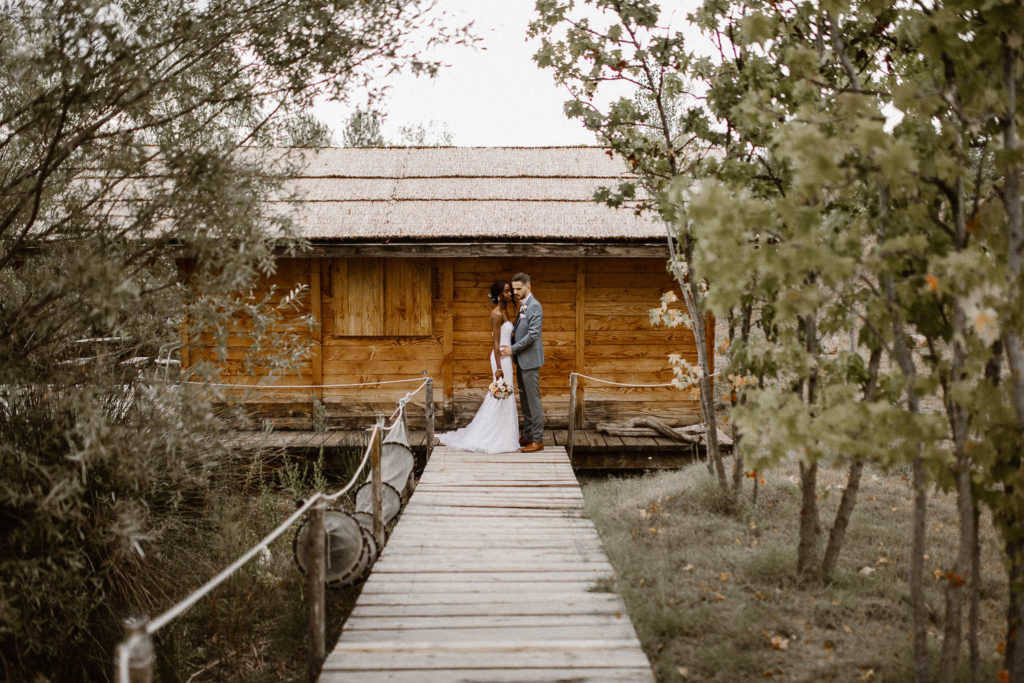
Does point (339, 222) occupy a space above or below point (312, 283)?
above

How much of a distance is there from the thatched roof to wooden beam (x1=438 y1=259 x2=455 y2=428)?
0.80 metres

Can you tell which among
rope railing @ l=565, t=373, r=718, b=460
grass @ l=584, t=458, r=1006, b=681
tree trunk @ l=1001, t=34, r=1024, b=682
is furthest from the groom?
tree trunk @ l=1001, t=34, r=1024, b=682

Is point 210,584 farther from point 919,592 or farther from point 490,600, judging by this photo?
point 919,592

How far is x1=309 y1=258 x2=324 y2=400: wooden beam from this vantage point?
34.8 ft

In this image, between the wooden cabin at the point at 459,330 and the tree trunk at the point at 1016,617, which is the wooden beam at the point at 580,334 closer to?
the wooden cabin at the point at 459,330

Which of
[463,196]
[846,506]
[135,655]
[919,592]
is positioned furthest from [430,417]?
[135,655]

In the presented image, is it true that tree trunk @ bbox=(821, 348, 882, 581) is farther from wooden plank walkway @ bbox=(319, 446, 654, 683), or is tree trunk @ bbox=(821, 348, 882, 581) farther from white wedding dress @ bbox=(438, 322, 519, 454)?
white wedding dress @ bbox=(438, 322, 519, 454)

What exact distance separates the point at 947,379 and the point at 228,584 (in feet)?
17.5

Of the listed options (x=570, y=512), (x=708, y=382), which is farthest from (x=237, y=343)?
(x=708, y=382)

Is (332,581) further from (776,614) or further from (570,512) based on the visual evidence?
(776,614)

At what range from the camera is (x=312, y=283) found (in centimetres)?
1066

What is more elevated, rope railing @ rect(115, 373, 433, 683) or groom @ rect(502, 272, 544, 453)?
groom @ rect(502, 272, 544, 453)

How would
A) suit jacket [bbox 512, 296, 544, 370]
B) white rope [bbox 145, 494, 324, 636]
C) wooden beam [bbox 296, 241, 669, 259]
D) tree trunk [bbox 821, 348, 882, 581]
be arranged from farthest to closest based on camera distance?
wooden beam [bbox 296, 241, 669, 259], suit jacket [bbox 512, 296, 544, 370], tree trunk [bbox 821, 348, 882, 581], white rope [bbox 145, 494, 324, 636]

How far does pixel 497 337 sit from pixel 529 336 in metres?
0.62
